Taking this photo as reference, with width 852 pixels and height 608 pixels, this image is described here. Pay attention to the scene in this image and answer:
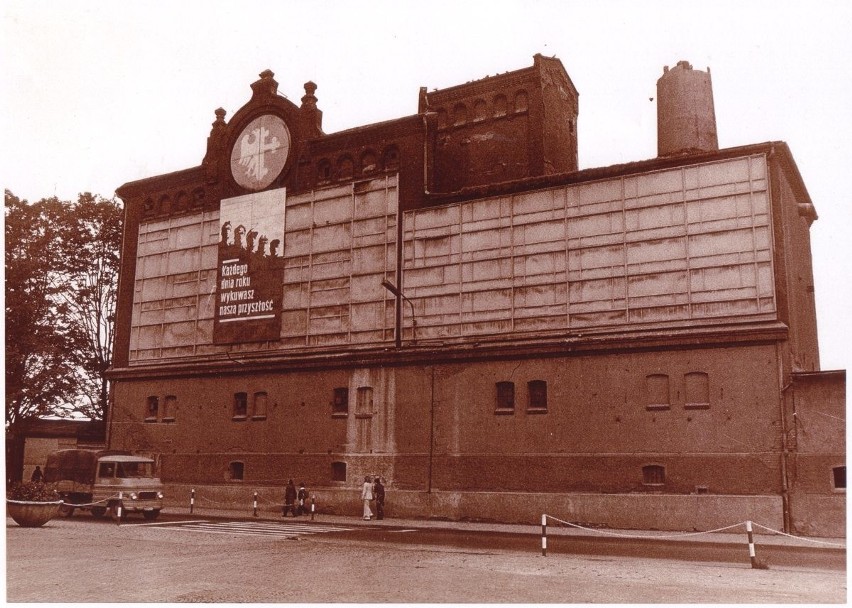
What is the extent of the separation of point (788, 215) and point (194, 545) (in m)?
22.1

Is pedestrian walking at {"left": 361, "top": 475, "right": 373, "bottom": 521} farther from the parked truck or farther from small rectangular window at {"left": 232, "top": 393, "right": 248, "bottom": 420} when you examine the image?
small rectangular window at {"left": 232, "top": 393, "right": 248, "bottom": 420}

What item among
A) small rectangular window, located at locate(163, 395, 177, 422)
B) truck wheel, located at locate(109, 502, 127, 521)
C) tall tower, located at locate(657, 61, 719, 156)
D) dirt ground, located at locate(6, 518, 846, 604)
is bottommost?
truck wheel, located at locate(109, 502, 127, 521)

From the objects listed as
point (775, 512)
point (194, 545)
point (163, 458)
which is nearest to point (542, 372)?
point (775, 512)

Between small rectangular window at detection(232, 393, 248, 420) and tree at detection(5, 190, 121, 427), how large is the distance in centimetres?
918

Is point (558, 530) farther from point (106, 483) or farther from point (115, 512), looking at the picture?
point (106, 483)

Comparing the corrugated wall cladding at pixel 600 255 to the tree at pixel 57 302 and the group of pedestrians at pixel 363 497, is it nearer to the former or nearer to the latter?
the group of pedestrians at pixel 363 497

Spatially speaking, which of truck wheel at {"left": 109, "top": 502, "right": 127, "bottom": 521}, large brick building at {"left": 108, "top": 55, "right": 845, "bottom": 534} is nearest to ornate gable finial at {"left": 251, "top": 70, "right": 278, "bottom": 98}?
large brick building at {"left": 108, "top": 55, "right": 845, "bottom": 534}

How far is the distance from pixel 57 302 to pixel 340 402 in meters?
18.1

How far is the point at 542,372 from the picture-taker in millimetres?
28500

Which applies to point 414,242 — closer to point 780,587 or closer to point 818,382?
point 818,382

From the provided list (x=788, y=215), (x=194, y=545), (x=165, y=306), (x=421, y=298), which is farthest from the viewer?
(x=165, y=306)

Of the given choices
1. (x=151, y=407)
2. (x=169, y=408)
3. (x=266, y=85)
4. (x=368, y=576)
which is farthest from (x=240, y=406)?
(x=368, y=576)

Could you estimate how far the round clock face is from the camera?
3700 centimetres

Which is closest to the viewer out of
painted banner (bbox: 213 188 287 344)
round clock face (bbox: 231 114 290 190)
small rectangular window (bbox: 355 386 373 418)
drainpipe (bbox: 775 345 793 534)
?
drainpipe (bbox: 775 345 793 534)
